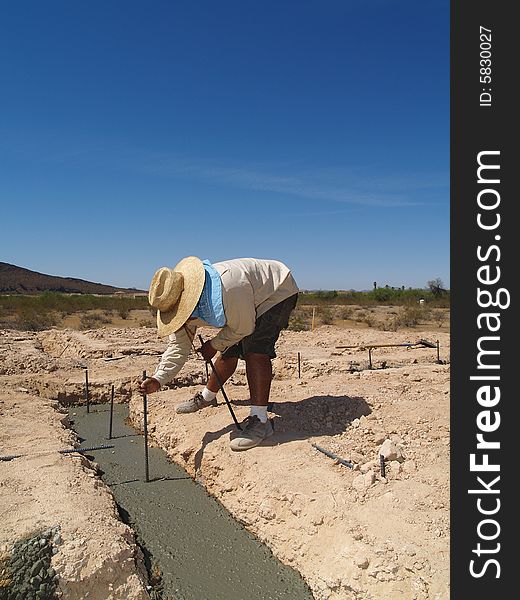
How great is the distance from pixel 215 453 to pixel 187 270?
155 cm

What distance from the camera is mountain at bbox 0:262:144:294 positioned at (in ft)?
198

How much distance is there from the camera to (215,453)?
13.9 ft

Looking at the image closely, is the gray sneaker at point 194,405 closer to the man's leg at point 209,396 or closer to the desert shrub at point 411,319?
the man's leg at point 209,396

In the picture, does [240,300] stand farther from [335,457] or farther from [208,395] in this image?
[208,395]

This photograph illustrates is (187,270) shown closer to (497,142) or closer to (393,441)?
(393,441)

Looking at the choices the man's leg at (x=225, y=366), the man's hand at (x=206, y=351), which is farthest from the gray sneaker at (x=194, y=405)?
the man's hand at (x=206, y=351)

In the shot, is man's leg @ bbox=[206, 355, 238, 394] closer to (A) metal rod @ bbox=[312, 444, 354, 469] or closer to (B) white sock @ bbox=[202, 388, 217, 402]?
(B) white sock @ bbox=[202, 388, 217, 402]

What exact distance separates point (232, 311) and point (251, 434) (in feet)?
3.46

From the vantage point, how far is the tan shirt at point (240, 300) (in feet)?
12.8

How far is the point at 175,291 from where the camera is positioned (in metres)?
4.03

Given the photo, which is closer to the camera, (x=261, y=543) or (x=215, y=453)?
(x=261, y=543)

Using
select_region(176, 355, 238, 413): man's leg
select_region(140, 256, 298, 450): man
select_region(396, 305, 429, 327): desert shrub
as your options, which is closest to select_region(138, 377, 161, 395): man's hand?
select_region(140, 256, 298, 450): man

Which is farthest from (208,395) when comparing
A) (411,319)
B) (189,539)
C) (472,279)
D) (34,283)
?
(34,283)

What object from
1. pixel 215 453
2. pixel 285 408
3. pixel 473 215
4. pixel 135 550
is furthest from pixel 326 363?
pixel 473 215
